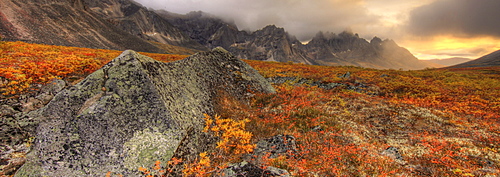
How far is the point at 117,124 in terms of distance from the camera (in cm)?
593

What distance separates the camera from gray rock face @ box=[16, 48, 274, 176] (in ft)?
17.4

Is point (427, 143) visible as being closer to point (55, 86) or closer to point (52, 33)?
point (55, 86)

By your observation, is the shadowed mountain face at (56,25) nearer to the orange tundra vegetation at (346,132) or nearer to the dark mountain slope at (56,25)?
the dark mountain slope at (56,25)

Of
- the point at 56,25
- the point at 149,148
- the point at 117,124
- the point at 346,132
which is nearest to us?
the point at 149,148

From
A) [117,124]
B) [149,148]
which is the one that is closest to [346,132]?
[149,148]

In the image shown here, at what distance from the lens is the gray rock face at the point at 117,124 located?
5.30m

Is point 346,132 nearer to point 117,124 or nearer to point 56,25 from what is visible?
point 117,124

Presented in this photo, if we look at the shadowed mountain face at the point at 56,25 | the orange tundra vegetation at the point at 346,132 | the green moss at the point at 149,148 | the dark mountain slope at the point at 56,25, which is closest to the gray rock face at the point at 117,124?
the green moss at the point at 149,148

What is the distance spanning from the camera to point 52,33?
299ft

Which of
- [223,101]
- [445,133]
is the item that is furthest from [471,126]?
[223,101]

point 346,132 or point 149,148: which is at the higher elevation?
point 149,148

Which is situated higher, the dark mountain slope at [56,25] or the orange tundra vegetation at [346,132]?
the dark mountain slope at [56,25]

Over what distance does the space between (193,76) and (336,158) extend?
8268 millimetres

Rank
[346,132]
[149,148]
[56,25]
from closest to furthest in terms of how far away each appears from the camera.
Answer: [149,148] < [346,132] < [56,25]
